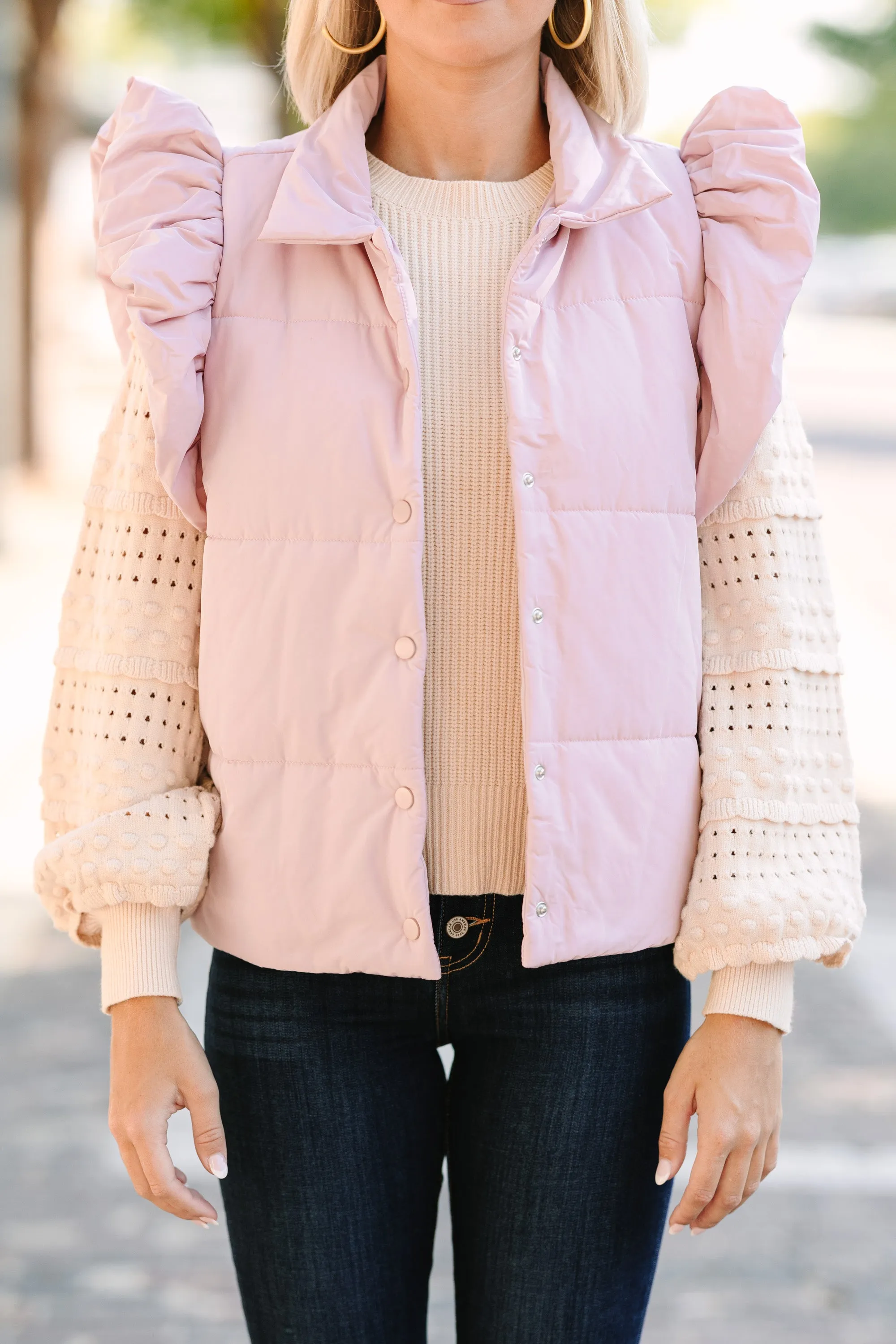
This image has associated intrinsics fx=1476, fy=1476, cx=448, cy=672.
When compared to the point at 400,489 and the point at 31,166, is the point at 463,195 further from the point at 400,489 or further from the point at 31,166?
the point at 31,166

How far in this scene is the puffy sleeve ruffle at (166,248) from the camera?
1.48m

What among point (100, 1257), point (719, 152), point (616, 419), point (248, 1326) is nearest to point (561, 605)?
point (616, 419)

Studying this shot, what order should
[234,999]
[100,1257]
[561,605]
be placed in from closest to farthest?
[561,605] < [234,999] < [100,1257]

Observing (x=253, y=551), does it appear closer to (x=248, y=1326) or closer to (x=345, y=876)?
(x=345, y=876)

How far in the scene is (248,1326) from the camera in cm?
166

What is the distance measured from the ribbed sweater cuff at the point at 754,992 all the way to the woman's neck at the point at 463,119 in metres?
0.91

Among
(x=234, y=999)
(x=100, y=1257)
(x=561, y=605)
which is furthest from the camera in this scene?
(x=100, y=1257)

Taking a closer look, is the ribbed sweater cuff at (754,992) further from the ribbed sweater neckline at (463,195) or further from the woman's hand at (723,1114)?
the ribbed sweater neckline at (463,195)

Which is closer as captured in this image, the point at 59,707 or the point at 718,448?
the point at 718,448

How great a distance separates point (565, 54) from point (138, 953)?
114cm

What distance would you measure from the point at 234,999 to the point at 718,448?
0.79m

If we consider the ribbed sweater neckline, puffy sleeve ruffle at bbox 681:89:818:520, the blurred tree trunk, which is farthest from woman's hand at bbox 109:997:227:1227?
the blurred tree trunk

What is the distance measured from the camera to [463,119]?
163cm

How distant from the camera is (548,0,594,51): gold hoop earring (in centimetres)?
167
